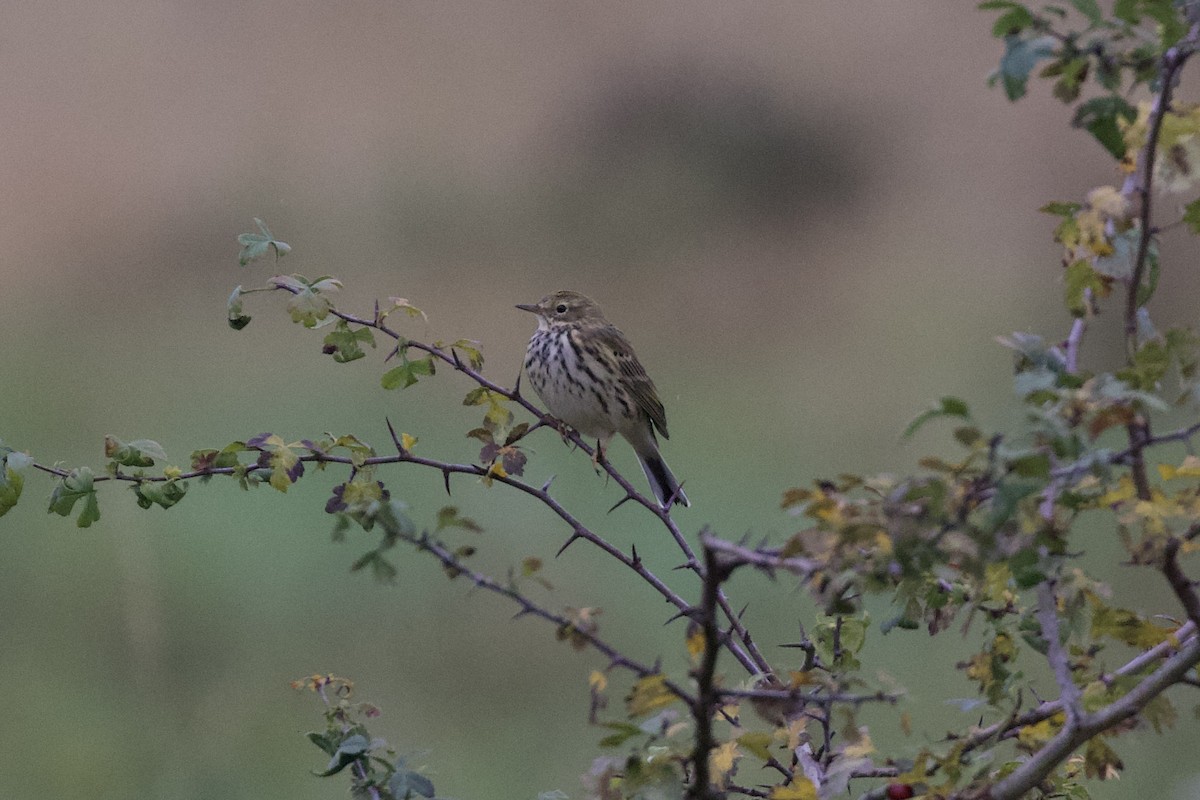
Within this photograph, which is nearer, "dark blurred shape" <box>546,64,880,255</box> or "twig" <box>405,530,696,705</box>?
"twig" <box>405,530,696,705</box>

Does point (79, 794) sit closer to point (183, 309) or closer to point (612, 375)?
point (612, 375)

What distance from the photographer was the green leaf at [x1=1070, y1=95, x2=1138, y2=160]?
0.76m

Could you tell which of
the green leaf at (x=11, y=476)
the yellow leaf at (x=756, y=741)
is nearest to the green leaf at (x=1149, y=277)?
the yellow leaf at (x=756, y=741)

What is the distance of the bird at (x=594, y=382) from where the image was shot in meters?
2.43

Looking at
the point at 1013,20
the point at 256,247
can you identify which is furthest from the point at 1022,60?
the point at 256,247

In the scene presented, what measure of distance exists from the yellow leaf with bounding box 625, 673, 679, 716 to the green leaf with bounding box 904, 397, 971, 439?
196 mm

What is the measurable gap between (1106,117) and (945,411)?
20 centimetres

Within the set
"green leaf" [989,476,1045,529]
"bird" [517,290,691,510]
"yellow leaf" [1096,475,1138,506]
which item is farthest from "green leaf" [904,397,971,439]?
"bird" [517,290,691,510]

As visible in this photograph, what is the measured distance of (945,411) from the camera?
70cm

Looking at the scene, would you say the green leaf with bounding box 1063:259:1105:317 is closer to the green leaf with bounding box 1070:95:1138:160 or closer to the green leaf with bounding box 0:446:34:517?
the green leaf with bounding box 1070:95:1138:160

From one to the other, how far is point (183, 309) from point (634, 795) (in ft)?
11.7

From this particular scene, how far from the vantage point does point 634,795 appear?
948 mm

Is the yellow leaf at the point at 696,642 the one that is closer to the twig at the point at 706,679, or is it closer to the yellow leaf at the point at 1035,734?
the twig at the point at 706,679

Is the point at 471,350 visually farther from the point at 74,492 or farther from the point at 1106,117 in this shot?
the point at 1106,117
